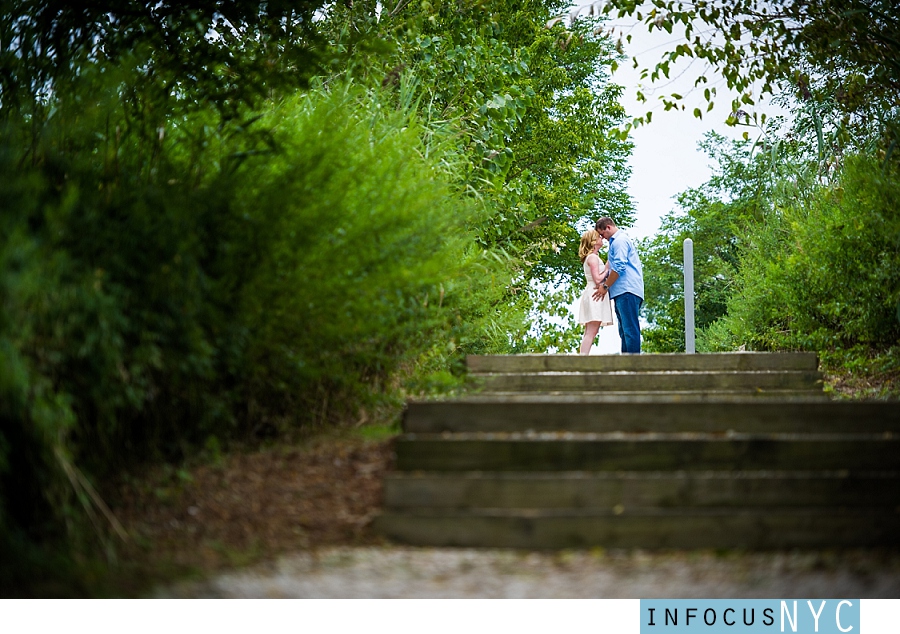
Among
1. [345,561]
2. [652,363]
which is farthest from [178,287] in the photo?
[652,363]

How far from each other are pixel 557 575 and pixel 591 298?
7520 mm

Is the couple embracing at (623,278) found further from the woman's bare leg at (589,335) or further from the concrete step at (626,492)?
the concrete step at (626,492)

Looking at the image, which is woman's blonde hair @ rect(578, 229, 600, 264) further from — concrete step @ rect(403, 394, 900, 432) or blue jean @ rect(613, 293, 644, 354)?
concrete step @ rect(403, 394, 900, 432)

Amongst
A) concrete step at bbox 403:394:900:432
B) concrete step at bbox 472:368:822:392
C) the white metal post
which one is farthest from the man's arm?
concrete step at bbox 403:394:900:432

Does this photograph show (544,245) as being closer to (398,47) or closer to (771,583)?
(398,47)

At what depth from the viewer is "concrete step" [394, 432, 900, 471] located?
15.2 ft

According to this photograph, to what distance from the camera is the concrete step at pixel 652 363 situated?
752cm

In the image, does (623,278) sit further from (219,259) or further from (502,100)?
(219,259)

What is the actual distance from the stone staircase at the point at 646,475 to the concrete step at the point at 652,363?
242 cm

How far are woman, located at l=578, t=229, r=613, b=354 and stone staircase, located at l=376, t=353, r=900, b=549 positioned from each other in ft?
19.6

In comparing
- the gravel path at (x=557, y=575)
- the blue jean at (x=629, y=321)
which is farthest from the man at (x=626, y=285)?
the gravel path at (x=557, y=575)

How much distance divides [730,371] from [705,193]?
82.4ft

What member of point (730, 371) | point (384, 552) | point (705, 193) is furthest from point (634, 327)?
point (705, 193)

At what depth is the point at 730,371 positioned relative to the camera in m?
7.55
